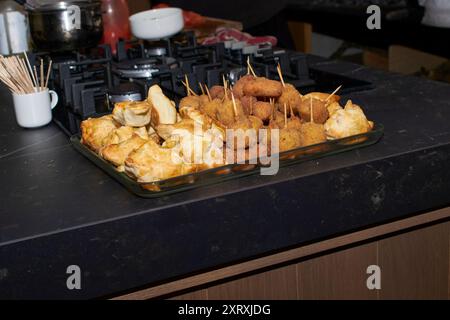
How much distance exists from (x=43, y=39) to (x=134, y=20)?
327 millimetres

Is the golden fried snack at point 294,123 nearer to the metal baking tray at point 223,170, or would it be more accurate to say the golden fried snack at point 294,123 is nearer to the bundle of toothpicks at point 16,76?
the metal baking tray at point 223,170

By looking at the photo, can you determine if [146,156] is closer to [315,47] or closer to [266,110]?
[266,110]

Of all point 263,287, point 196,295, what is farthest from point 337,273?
point 196,295

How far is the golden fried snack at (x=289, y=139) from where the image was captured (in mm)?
1195

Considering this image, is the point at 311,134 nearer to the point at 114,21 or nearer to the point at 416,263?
the point at 416,263

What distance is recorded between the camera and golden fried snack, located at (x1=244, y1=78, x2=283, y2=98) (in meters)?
1.34

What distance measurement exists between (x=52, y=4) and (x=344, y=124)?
1257 millimetres

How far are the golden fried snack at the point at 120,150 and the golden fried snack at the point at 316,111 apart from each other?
0.98 feet

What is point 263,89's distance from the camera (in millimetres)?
Answer: 1339

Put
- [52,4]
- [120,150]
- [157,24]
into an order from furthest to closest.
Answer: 1. [157,24]
2. [52,4]
3. [120,150]

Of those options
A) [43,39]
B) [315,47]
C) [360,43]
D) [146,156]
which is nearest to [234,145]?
[146,156]

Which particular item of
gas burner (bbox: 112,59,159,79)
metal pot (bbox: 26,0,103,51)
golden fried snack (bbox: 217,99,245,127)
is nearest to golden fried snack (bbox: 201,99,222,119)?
golden fried snack (bbox: 217,99,245,127)

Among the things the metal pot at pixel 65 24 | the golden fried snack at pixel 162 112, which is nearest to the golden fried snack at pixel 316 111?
the golden fried snack at pixel 162 112
